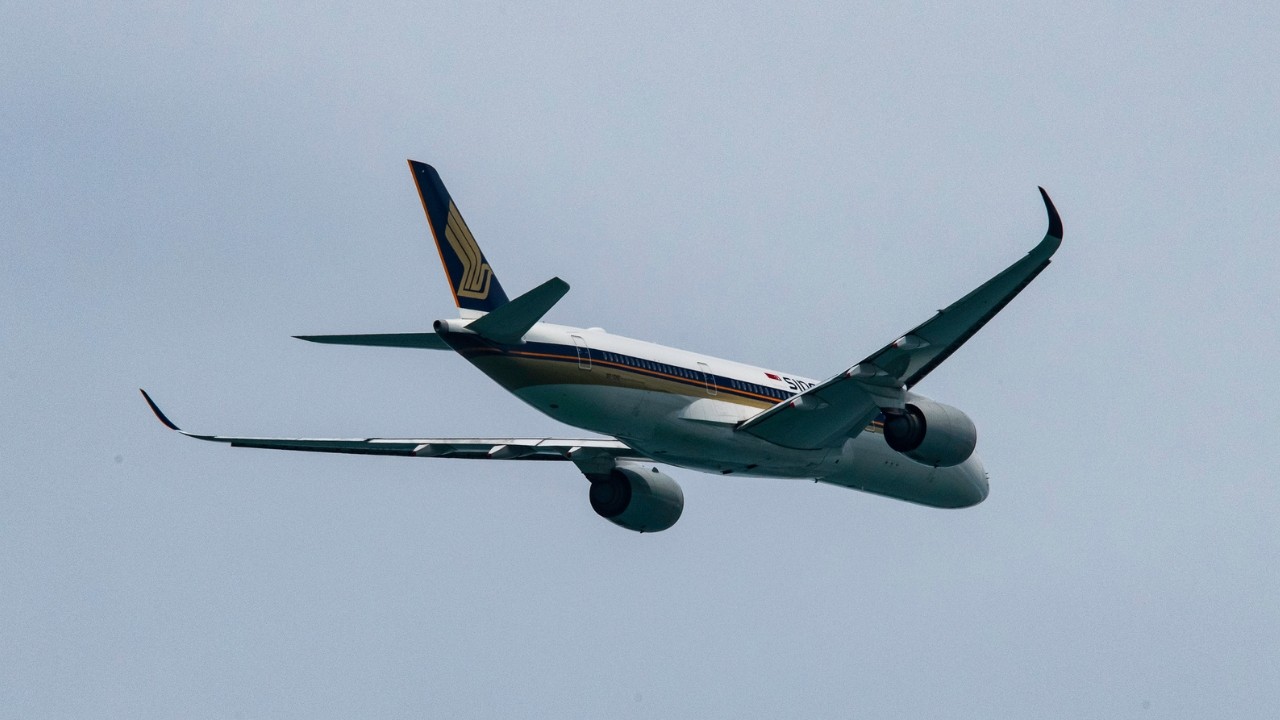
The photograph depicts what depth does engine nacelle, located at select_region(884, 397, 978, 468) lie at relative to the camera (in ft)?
115

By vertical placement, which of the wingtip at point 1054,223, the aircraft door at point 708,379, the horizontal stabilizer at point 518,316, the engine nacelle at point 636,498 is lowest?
the engine nacelle at point 636,498

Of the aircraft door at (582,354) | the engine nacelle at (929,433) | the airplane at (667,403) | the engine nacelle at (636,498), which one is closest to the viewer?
the airplane at (667,403)

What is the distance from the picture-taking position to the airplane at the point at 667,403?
32219 mm

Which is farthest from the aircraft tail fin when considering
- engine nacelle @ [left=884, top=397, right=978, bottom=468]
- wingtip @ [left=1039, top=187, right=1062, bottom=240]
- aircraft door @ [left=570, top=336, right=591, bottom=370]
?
wingtip @ [left=1039, top=187, right=1062, bottom=240]

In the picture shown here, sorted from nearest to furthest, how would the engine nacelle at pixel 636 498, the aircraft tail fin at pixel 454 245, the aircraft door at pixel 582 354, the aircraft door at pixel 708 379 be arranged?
the aircraft tail fin at pixel 454 245, the aircraft door at pixel 582 354, the aircraft door at pixel 708 379, the engine nacelle at pixel 636 498

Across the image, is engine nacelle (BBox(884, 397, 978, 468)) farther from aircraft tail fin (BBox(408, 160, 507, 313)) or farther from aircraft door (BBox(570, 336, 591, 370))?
aircraft tail fin (BBox(408, 160, 507, 313))

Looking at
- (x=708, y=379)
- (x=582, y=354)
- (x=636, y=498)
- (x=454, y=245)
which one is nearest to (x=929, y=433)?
(x=708, y=379)

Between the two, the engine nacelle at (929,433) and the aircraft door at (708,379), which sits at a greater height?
the aircraft door at (708,379)

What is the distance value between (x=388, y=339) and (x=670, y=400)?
22.3ft

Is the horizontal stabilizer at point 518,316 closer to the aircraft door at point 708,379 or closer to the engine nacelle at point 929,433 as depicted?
the aircraft door at point 708,379

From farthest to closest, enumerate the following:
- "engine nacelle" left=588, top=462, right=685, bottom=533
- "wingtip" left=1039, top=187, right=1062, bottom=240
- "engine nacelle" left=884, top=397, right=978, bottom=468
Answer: "engine nacelle" left=588, top=462, right=685, bottom=533
"engine nacelle" left=884, top=397, right=978, bottom=468
"wingtip" left=1039, top=187, right=1062, bottom=240

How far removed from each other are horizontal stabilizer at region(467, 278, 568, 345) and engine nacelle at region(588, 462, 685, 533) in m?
8.41

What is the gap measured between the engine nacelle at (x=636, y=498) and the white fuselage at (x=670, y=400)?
262 cm

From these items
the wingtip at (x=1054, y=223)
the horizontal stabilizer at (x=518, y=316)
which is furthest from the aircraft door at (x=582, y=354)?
the wingtip at (x=1054, y=223)
